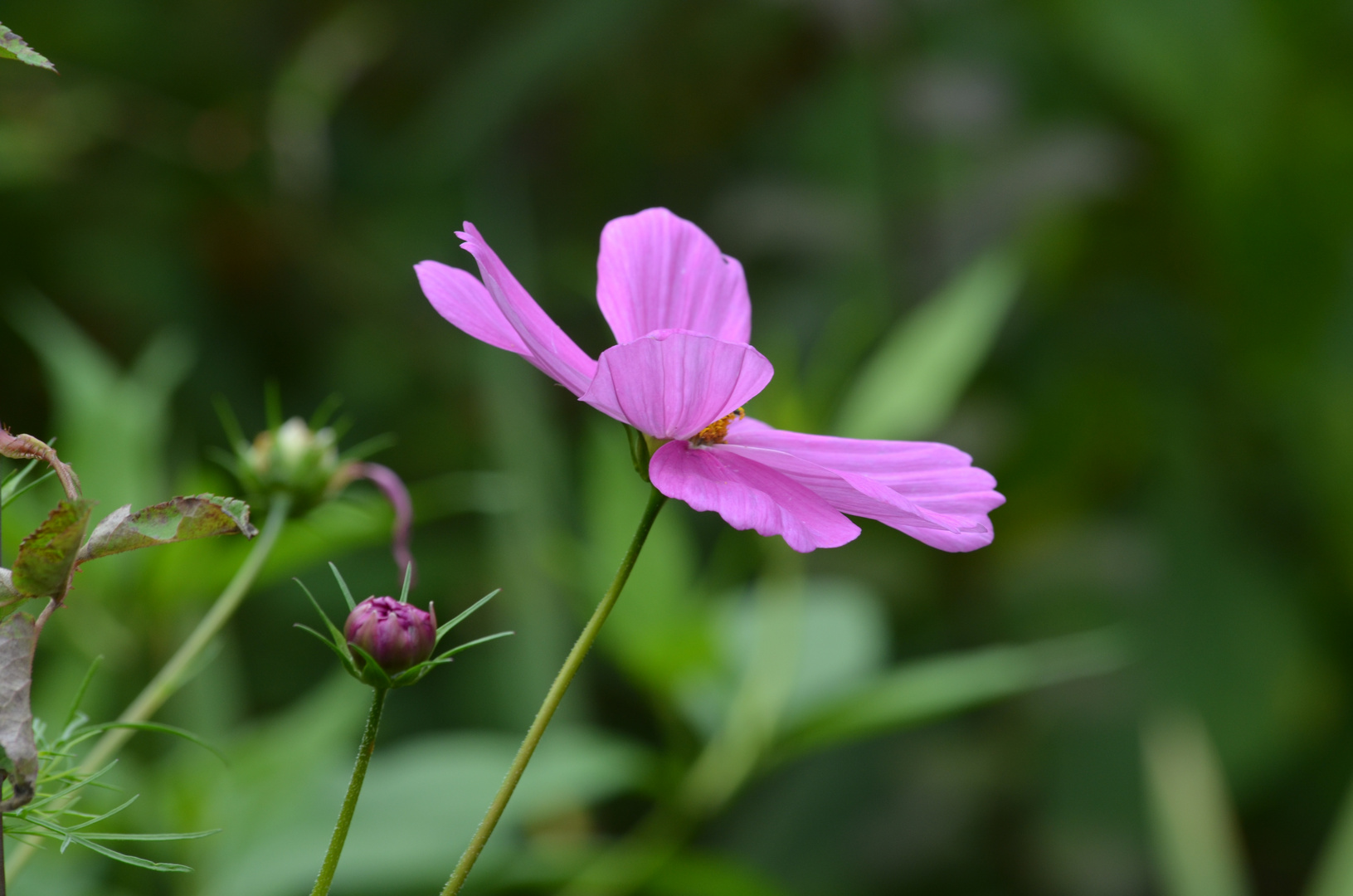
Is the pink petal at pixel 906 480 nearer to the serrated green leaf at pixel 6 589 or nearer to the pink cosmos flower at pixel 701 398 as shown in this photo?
the pink cosmos flower at pixel 701 398

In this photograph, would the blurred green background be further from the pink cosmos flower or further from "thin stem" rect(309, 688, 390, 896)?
"thin stem" rect(309, 688, 390, 896)

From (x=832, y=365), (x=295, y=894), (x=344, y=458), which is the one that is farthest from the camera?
(x=832, y=365)

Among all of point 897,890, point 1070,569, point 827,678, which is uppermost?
point 827,678

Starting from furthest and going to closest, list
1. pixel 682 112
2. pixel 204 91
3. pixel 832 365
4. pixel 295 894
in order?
pixel 682 112
pixel 204 91
pixel 832 365
pixel 295 894

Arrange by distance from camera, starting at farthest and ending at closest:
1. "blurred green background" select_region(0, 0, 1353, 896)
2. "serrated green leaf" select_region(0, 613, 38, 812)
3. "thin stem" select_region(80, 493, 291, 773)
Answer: "blurred green background" select_region(0, 0, 1353, 896)
"thin stem" select_region(80, 493, 291, 773)
"serrated green leaf" select_region(0, 613, 38, 812)

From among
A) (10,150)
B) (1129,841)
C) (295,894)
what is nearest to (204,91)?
(10,150)

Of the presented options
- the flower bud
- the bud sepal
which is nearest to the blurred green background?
the flower bud

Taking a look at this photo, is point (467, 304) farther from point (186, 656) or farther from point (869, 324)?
point (869, 324)

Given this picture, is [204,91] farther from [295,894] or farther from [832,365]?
[295,894]
